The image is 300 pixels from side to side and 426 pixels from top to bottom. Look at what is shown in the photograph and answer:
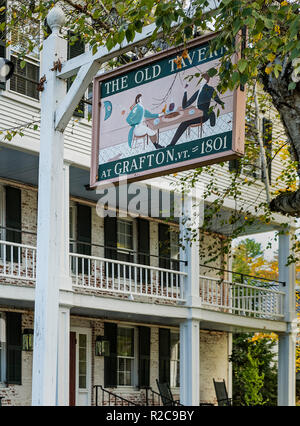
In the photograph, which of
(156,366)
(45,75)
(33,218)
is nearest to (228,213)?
(156,366)

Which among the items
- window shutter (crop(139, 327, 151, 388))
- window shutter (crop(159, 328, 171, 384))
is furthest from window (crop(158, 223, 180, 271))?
window shutter (crop(139, 327, 151, 388))

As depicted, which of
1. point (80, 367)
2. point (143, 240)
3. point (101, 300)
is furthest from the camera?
point (143, 240)

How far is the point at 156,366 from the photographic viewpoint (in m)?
21.0

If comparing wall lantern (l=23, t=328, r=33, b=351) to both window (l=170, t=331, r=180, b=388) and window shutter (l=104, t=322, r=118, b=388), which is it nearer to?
window shutter (l=104, t=322, r=118, b=388)

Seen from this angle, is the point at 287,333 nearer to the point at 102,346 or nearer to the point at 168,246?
the point at 168,246

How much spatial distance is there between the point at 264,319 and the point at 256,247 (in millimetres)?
26497

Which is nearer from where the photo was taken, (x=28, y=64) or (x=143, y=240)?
(x=28, y=64)

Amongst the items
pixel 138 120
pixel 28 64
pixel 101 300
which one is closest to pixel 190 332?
pixel 101 300

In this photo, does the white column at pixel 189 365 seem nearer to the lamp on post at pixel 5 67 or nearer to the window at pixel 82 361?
the window at pixel 82 361

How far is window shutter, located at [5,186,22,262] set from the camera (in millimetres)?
17328

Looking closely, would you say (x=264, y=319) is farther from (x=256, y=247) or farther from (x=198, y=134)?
(x=256, y=247)

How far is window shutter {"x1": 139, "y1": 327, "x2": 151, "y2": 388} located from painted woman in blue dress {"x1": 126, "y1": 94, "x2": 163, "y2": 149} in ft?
46.1

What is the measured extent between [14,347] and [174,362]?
594 cm

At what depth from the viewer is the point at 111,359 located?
19.5 metres
